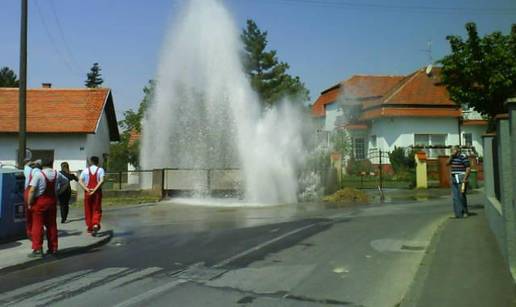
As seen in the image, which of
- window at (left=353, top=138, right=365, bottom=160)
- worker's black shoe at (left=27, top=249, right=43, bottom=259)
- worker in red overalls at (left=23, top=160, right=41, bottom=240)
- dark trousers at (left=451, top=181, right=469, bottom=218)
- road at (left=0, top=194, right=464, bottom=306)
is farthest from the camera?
window at (left=353, top=138, right=365, bottom=160)

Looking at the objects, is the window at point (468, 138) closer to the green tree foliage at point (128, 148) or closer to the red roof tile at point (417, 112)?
the red roof tile at point (417, 112)

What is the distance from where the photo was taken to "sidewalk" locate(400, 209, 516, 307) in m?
5.59

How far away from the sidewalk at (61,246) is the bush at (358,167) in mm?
27318

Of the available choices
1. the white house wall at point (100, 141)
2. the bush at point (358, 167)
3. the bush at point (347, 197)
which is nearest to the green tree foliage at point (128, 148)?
the white house wall at point (100, 141)

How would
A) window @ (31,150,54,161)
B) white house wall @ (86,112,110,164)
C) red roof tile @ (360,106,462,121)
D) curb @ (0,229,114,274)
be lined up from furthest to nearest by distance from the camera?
1. red roof tile @ (360,106,462,121)
2. white house wall @ (86,112,110,164)
3. window @ (31,150,54,161)
4. curb @ (0,229,114,274)

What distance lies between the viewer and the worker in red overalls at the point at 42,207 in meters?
9.12

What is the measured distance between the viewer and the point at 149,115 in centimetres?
2703

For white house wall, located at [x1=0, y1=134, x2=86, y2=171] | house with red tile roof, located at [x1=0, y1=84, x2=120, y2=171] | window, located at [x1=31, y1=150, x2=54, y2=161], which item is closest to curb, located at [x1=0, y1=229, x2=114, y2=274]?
white house wall, located at [x1=0, y1=134, x2=86, y2=171]

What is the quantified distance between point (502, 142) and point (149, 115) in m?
22.3

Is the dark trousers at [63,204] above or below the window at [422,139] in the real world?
below

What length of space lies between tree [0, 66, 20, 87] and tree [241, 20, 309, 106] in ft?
106

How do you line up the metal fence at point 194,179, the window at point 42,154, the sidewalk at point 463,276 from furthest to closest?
the window at point 42,154, the metal fence at point 194,179, the sidewalk at point 463,276

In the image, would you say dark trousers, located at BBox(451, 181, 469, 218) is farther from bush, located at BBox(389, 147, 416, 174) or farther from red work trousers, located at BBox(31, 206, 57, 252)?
bush, located at BBox(389, 147, 416, 174)

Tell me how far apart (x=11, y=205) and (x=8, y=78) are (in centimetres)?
6585
